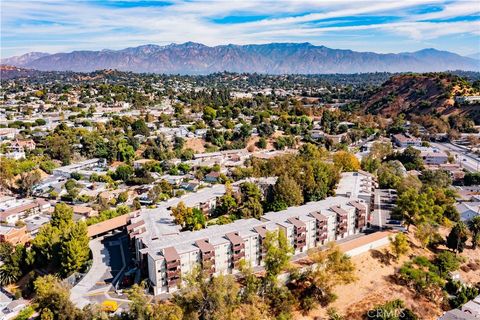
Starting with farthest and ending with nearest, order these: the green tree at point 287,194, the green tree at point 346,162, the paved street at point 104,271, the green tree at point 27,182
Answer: the green tree at point 346,162 → the green tree at point 27,182 → the green tree at point 287,194 → the paved street at point 104,271

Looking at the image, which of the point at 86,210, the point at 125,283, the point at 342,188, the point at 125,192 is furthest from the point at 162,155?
the point at 125,283

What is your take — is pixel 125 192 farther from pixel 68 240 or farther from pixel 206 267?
pixel 206 267

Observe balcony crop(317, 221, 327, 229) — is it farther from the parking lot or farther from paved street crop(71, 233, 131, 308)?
paved street crop(71, 233, 131, 308)

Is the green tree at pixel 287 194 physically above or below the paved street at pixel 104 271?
above

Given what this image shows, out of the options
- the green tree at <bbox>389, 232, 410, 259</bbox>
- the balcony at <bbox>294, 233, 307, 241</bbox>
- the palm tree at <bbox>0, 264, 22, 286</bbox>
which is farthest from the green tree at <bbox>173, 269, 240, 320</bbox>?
the green tree at <bbox>389, 232, 410, 259</bbox>

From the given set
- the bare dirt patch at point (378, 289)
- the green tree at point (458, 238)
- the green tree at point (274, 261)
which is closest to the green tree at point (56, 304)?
the green tree at point (274, 261)

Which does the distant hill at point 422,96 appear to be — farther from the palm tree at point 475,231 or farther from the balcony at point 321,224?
the balcony at point 321,224
